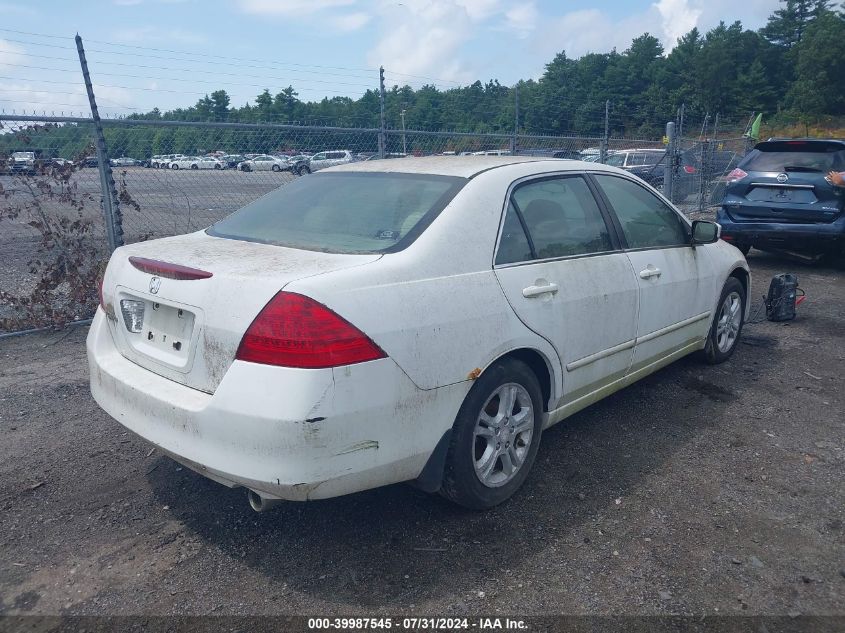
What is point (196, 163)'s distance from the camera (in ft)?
23.2

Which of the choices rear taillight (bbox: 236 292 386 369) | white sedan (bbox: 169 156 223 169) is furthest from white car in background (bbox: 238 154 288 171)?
rear taillight (bbox: 236 292 386 369)

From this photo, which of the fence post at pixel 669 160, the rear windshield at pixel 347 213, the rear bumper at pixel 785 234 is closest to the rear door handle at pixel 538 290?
the rear windshield at pixel 347 213

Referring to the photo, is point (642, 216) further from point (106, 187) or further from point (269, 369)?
point (106, 187)

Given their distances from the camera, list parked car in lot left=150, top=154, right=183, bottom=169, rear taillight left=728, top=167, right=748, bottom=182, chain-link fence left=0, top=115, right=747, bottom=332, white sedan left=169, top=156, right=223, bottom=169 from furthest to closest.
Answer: rear taillight left=728, top=167, right=748, bottom=182 → white sedan left=169, top=156, right=223, bottom=169 → parked car in lot left=150, top=154, right=183, bottom=169 → chain-link fence left=0, top=115, right=747, bottom=332

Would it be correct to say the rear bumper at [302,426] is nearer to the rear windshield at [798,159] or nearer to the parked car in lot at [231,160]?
the parked car in lot at [231,160]

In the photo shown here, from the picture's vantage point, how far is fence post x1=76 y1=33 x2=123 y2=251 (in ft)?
19.8

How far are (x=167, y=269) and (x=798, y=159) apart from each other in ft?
28.2

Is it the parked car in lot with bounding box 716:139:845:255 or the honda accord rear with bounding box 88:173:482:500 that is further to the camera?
the parked car in lot with bounding box 716:139:845:255

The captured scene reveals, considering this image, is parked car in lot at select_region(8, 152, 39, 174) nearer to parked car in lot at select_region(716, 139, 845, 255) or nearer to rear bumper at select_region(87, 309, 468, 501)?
rear bumper at select_region(87, 309, 468, 501)

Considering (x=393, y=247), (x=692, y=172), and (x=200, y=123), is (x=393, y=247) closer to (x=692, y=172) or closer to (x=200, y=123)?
(x=200, y=123)

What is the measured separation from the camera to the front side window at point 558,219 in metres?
3.36

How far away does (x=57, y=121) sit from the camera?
569 centimetres

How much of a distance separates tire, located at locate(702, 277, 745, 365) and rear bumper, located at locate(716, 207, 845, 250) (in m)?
3.84

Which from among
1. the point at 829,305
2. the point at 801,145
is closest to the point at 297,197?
the point at 829,305
